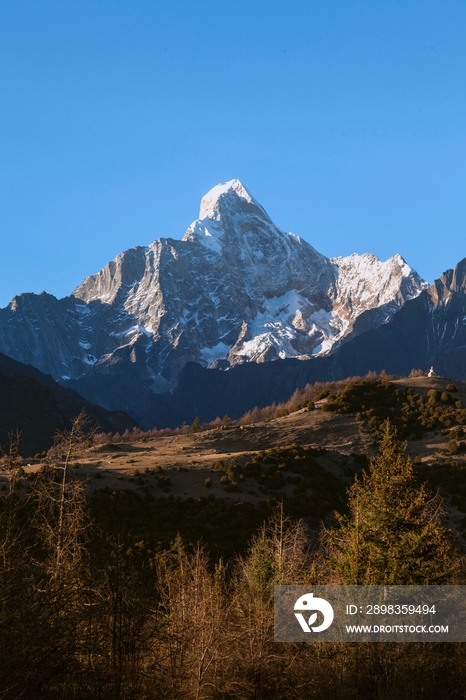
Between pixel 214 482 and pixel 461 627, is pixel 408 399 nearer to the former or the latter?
pixel 214 482

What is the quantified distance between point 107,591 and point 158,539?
3568cm

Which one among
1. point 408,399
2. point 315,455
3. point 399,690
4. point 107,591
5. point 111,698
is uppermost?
point 408,399

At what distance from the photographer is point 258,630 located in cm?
2769

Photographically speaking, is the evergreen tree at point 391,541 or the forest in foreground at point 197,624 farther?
the evergreen tree at point 391,541

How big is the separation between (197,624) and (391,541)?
10.8 m

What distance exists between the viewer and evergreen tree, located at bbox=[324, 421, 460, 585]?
32.2m

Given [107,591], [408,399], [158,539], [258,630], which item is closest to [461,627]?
[258,630]

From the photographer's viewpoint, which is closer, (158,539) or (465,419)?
(158,539)

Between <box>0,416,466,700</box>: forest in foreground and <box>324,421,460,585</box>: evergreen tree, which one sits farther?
<box>324,421,460,585</box>: evergreen tree

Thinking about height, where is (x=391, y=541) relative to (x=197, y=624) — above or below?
above

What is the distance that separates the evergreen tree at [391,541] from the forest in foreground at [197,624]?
63 millimetres

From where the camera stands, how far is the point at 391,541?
3284 cm

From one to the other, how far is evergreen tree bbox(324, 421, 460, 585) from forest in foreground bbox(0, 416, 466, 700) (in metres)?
0.06

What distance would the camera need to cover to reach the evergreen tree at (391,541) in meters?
32.2
